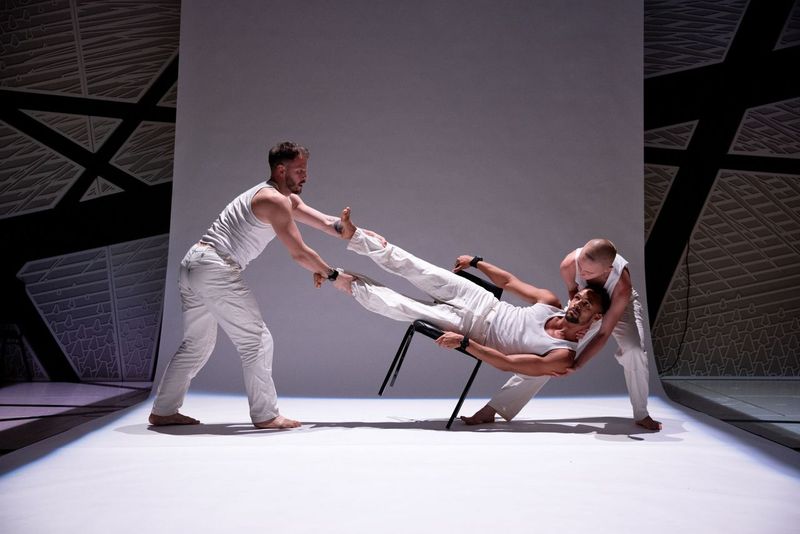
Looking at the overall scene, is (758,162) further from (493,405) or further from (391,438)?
(391,438)

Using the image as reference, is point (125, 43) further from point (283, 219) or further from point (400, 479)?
point (400, 479)

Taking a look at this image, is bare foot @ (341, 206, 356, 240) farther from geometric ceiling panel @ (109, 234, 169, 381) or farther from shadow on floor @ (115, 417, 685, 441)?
geometric ceiling panel @ (109, 234, 169, 381)

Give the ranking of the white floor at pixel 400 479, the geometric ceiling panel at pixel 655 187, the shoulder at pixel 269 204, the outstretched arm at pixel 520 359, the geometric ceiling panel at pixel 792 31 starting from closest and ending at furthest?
the white floor at pixel 400 479 → the outstretched arm at pixel 520 359 → the shoulder at pixel 269 204 → the geometric ceiling panel at pixel 792 31 → the geometric ceiling panel at pixel 655 187

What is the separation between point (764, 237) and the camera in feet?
19.2

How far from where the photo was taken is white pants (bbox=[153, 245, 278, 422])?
11.2 feet

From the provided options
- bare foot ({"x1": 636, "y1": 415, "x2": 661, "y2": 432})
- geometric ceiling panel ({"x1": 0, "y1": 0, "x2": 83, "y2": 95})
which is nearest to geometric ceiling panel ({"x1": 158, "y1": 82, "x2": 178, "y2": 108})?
geometric ceiling panel ({"x1": 0, "y1": 0, "x2": 83, "y2": 95})

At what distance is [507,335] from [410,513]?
59.9 inches

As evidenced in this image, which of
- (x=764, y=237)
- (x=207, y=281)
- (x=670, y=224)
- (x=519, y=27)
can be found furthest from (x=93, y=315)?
(x=764, y=237)

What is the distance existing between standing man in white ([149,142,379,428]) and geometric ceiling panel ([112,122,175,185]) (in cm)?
234

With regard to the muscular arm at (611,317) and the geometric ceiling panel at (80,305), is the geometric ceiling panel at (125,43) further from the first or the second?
the muscular arm at (611,317)

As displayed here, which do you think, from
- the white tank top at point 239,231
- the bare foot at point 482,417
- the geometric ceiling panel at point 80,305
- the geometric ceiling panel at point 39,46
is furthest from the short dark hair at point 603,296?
the geometric ceiling panel at point 39,46

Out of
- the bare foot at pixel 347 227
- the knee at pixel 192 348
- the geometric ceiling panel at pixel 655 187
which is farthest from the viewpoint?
the geometric ceiling panel at pixel 655 187

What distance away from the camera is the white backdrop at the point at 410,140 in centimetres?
506

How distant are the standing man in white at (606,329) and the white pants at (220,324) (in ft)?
3.60
